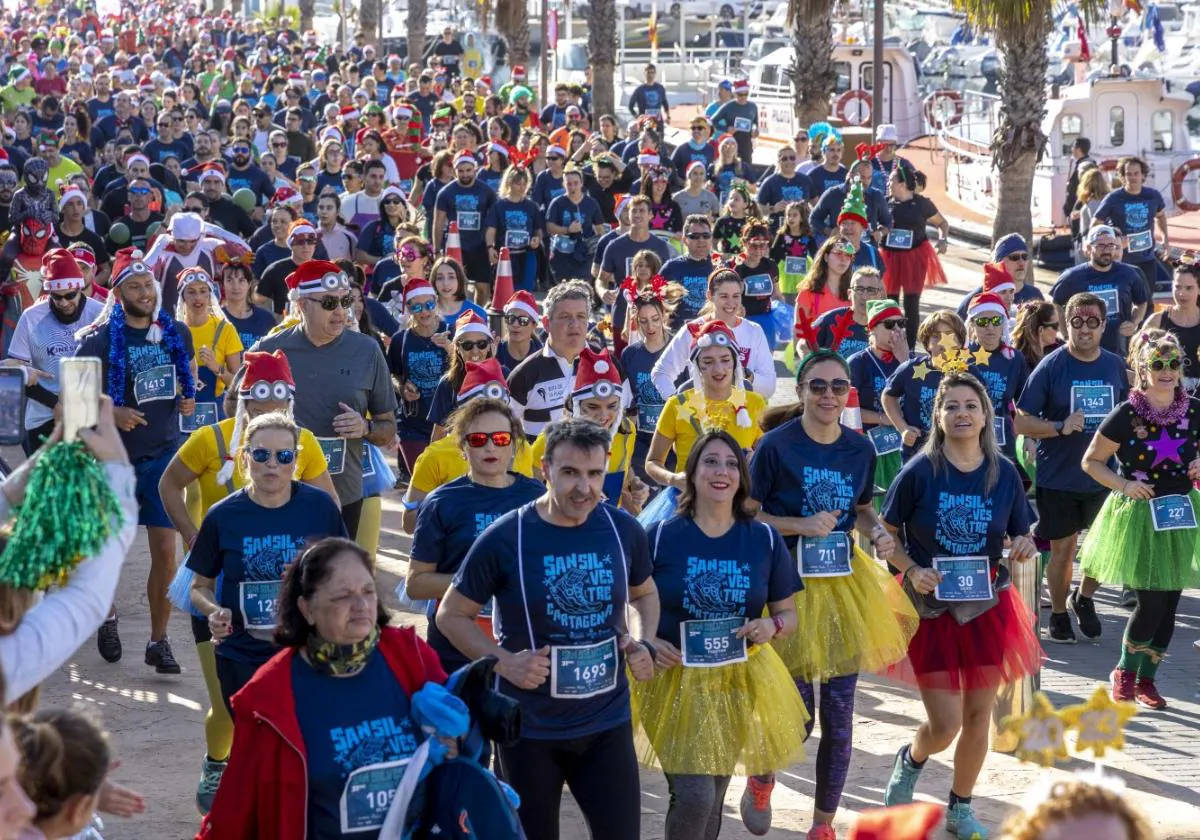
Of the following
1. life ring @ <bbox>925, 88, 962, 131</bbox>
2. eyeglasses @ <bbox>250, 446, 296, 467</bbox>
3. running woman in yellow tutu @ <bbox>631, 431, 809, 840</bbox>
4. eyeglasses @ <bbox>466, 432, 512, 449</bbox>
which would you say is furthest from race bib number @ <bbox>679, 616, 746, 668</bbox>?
life ring @ <bbox>925, 88, 962, 131</bbox>

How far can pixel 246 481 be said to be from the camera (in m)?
7.96

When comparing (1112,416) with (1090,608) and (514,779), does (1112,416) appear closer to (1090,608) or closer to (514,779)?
(1090,608)

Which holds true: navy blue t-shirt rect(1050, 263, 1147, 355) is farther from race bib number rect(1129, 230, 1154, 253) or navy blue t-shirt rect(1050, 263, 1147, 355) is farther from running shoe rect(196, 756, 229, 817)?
running shoe rect(196, 756, 229, 817)

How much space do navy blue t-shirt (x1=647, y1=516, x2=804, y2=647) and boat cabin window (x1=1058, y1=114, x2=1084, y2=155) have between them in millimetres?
23535

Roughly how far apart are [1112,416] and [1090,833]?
20.7 feet

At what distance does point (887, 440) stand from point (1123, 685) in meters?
2.18

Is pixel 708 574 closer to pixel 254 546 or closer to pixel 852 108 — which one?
pixel 254 546

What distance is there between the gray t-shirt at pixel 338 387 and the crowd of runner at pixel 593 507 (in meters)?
0.02

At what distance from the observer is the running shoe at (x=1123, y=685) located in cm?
943

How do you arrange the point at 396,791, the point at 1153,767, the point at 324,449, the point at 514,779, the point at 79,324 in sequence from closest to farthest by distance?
1. the point at 396,791
2. the point at 514,779
3. the point at 1153,767
4. the point at 324,449
5. the point at 79,324

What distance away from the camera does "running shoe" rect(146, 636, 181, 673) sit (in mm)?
9781

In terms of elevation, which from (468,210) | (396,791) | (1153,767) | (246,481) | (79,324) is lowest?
(1153,767)

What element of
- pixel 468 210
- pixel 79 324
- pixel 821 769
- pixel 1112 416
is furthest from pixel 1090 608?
pixel 468 210

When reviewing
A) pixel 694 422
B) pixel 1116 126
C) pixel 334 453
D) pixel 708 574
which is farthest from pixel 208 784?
pixel 1116 126
